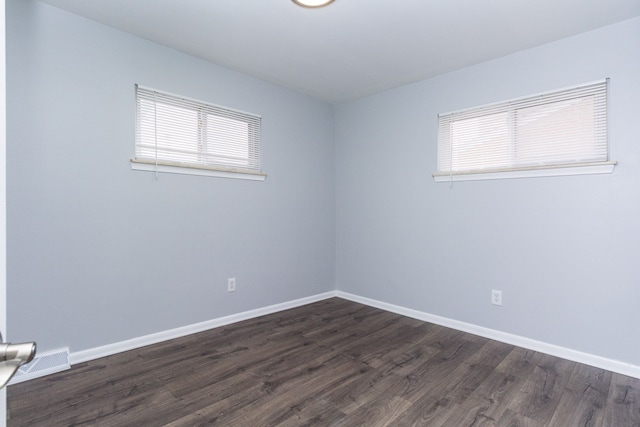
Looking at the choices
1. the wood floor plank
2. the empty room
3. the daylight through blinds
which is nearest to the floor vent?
the empty room

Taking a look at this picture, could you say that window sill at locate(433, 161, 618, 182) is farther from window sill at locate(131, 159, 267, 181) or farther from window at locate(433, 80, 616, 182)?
window sill at locate(131, 159, 267, 181)

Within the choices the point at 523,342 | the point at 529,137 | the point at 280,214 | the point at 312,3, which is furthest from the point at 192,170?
the point at 523,342

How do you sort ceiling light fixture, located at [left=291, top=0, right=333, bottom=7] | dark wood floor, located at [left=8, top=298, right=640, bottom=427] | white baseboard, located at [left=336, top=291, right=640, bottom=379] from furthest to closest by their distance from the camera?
white baseboard, located at [left=336, top=291, right=640, bottom=379] → ceiling light fixture, located at [left=291, top=0, right=333, bottom=7] → dark wood floor, located at [left=8, top=298, right=640, bottom=427]

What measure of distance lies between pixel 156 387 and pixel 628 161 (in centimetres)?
331

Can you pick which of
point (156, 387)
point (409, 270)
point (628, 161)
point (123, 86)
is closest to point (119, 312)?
point (156, 387)

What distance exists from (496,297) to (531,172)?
105 cm

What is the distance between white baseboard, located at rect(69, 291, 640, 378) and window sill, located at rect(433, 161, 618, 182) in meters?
1.28

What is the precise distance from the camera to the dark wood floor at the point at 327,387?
1.70 meters

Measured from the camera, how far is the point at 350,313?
3.40 m

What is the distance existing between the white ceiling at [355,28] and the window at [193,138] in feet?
1.45

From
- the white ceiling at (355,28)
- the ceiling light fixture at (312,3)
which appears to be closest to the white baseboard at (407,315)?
the white ceiling at (355,28)

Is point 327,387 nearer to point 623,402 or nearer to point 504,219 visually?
point 623,402

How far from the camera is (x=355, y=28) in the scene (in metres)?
2.32

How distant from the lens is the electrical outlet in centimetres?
274
